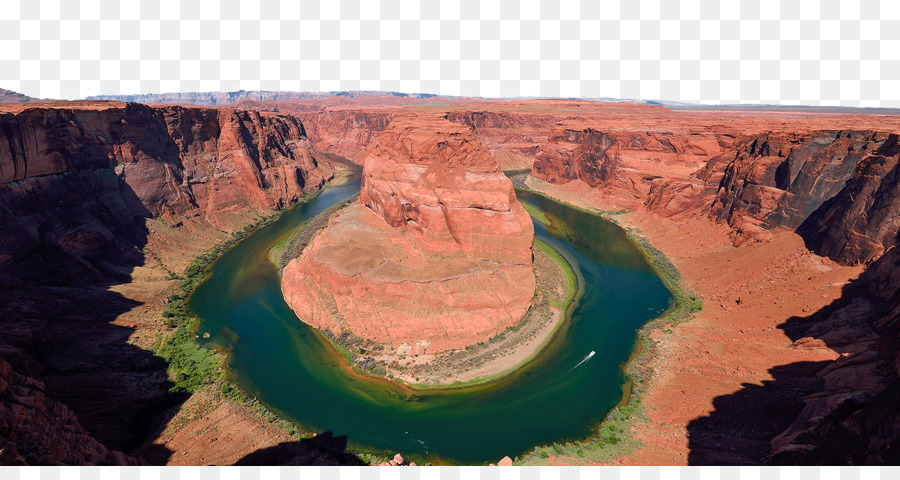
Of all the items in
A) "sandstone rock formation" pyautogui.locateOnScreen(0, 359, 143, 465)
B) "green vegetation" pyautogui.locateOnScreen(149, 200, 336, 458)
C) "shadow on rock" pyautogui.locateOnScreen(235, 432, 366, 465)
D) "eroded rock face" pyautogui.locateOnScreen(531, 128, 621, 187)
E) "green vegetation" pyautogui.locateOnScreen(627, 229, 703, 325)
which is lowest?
"shadow on rock" pyautogui.locateOnScreen(235, 432, 366, 465)

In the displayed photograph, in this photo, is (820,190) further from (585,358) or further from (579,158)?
(579,158)

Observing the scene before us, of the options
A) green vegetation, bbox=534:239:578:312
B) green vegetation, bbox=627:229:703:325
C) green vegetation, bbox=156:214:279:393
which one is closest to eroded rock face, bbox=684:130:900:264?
green vegetation, bbox=627:229:703:325

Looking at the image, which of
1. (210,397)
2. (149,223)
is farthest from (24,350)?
(149,223)

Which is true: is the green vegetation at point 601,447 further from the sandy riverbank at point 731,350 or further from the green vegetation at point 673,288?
the green vegetation at point 673,288

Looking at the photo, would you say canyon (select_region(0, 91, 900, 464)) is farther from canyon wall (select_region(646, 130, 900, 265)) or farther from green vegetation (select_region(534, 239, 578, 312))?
green vegetation (select_region(534, 239, 578, 312))

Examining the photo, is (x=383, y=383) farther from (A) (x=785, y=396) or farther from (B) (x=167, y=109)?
(B) (x=167, y=109)

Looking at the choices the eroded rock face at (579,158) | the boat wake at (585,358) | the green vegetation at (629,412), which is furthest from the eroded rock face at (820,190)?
the boat wake at (585,358)
